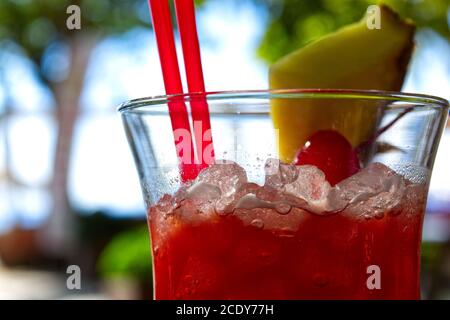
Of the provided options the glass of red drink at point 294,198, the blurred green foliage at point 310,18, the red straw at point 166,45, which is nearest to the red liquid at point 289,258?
the glass of red drink at point 294,198

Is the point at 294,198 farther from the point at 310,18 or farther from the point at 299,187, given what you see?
the point at 310,18

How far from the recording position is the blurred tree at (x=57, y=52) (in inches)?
234

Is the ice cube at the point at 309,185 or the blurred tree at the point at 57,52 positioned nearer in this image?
the ice cube at the point at 309,185

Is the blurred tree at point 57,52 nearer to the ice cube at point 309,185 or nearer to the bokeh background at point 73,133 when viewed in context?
the bokeh background at point 73,133

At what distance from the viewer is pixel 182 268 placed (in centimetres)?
63

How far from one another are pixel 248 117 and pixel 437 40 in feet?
10.3

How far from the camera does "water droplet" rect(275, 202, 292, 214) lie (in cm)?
59

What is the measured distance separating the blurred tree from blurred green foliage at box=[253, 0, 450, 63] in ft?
7.06

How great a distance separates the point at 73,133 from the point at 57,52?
2.50ft

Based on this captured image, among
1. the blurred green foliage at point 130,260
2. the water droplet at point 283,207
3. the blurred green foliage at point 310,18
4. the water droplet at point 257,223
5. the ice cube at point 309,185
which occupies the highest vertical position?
the blurred green foliage at point 310,18

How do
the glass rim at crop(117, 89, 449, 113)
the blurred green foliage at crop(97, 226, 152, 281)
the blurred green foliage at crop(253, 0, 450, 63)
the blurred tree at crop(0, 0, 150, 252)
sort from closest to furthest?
the glass rim at crop(117, 89, 449, 113)
the blurred green foliage at crop(253, 0, 450, 63)
the blurred green foliage at crop(97, 226, 152, 281)
the blurred tree at crop(0, 0, 150, 252)

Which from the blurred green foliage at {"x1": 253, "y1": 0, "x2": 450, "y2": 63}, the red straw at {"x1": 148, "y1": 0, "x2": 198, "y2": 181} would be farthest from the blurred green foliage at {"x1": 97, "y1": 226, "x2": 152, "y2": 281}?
the red straw at {"x1": 148, "y1": 0, "x2": 198, "y2": 181}

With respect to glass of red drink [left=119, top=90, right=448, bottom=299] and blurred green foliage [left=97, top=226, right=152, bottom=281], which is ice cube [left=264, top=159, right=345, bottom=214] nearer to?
glass of red drink [left=119, top=90, right=448, bottom=299]
